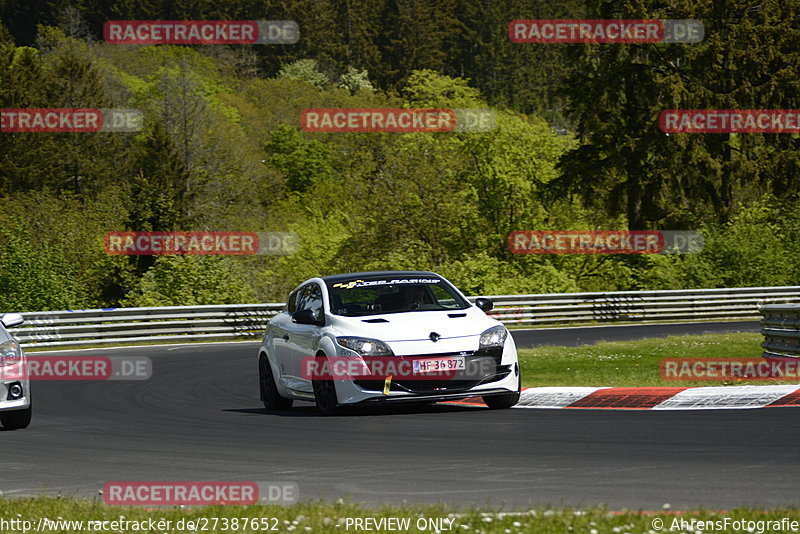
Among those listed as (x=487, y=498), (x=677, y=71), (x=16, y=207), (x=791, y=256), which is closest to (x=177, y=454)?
(x=487, y=498)

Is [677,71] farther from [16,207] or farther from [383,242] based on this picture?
[16,207]

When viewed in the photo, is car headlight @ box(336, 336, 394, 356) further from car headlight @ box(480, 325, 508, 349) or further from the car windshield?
car headlight @ box(480, 325, 508, 349)

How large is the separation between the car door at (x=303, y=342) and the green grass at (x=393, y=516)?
628cm

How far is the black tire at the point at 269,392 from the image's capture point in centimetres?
1537

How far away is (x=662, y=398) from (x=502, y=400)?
172 cm

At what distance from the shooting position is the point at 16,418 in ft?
45.5

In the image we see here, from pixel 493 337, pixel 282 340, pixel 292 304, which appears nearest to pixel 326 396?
pixel 282 340

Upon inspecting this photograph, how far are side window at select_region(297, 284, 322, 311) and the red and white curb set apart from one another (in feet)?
7.07

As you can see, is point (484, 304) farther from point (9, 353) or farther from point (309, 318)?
point (9, 353)

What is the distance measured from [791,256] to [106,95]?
2477 inches

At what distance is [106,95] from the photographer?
96.8m

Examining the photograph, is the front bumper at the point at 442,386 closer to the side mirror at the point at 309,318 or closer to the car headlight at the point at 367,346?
the car headlight at the point at 367,346

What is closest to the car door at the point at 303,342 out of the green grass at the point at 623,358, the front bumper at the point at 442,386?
the front bumper at the point at 442,386

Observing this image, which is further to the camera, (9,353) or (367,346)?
(9,353)
